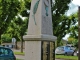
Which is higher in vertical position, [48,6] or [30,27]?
[48,6]

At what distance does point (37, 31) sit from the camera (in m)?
9.08

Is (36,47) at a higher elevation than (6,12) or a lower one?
lower

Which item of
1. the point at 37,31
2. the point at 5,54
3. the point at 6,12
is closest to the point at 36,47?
the point at 37,31

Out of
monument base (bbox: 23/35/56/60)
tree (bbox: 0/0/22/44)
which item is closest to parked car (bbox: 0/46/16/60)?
monument base (bbox: 23/35/56/60)

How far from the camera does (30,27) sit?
921 centimetres

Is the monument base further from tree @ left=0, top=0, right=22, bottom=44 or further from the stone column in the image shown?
tree @ left=0, top=0, right=22, bottom=44

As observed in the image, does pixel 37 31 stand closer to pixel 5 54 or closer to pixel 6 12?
pixel 5 54

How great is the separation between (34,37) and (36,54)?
0.58 meters

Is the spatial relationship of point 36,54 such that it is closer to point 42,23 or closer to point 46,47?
point 46,47

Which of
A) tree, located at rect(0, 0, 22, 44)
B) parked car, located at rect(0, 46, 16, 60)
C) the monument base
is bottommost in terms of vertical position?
parked car, located at rect(0, 46, 16, 60)

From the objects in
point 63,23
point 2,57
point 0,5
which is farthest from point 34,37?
point 63,23

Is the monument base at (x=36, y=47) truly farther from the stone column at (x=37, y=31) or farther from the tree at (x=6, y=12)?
the tree at (x=6, y=12)

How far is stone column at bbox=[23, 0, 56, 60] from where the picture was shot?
895 centimetres

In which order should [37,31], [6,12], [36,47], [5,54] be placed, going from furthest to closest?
[6,12]
[5,54]
[37,31]
[36,47]
